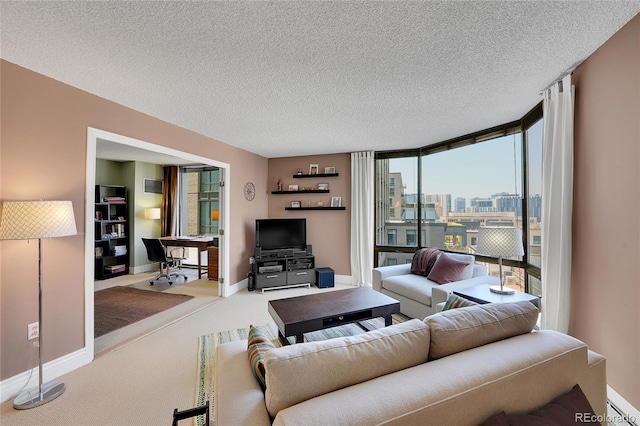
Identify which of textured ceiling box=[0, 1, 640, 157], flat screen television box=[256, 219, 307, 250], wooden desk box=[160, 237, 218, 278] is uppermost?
textured ceiling box=[0, 1, 640, 157]

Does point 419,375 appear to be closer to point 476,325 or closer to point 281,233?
point 476,325

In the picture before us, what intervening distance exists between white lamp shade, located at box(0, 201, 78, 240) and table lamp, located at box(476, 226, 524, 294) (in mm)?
3586

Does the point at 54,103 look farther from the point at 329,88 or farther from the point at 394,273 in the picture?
the point at 394,273

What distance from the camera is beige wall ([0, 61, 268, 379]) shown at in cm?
204

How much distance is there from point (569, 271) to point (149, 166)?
7555mm

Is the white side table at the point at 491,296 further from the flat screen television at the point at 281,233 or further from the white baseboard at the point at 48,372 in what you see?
the white baseboard at the point at 48,372

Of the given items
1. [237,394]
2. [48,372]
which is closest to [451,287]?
[237,394]

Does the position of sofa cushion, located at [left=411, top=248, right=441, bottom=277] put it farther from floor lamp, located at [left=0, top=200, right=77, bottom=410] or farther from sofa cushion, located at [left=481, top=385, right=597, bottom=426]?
floor lamp, located at [left=0, top=200, right=77, bottom=410]

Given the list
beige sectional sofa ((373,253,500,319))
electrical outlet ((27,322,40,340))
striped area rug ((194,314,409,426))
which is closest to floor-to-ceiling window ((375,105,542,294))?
beige sectional sofa ((373,253,500,319))

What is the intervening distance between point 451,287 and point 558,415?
2.02 metres

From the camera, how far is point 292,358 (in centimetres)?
96

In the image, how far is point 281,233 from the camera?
5.07 metres

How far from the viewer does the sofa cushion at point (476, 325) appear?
1.19 metres

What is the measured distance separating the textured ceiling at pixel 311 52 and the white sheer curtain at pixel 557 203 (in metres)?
0.26
